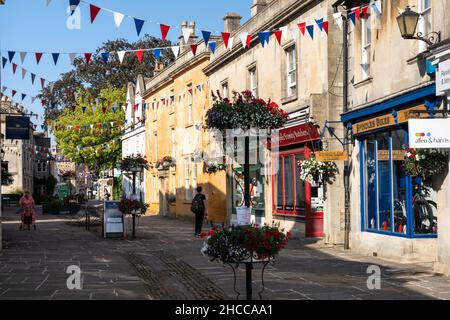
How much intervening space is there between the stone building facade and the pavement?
4.54 feet

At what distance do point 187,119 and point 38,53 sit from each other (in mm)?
18887

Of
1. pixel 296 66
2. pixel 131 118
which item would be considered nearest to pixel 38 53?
pixel 296 66

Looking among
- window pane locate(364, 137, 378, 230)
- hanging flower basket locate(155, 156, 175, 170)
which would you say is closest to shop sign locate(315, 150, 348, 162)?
window pane locate(364, 137, 378, 230)

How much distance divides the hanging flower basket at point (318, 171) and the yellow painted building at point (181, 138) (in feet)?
32.8

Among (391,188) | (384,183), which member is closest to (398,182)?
(391,188)

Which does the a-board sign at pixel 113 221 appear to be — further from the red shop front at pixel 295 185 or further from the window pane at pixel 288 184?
the window pane at pixel 288 184

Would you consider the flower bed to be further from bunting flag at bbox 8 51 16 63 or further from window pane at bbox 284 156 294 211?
window pane at bbox 284 156 294 211

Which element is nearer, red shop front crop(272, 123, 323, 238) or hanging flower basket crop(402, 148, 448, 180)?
hanging flower basket crop(402, 148, 448, 180)

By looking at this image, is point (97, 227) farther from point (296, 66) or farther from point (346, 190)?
point (346, 190)

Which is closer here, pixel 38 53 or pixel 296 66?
pixel 38 53

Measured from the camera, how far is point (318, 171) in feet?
61.1

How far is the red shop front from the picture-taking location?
20203mm

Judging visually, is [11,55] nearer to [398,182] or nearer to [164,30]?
[164,30]

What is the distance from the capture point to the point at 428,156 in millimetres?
12711
